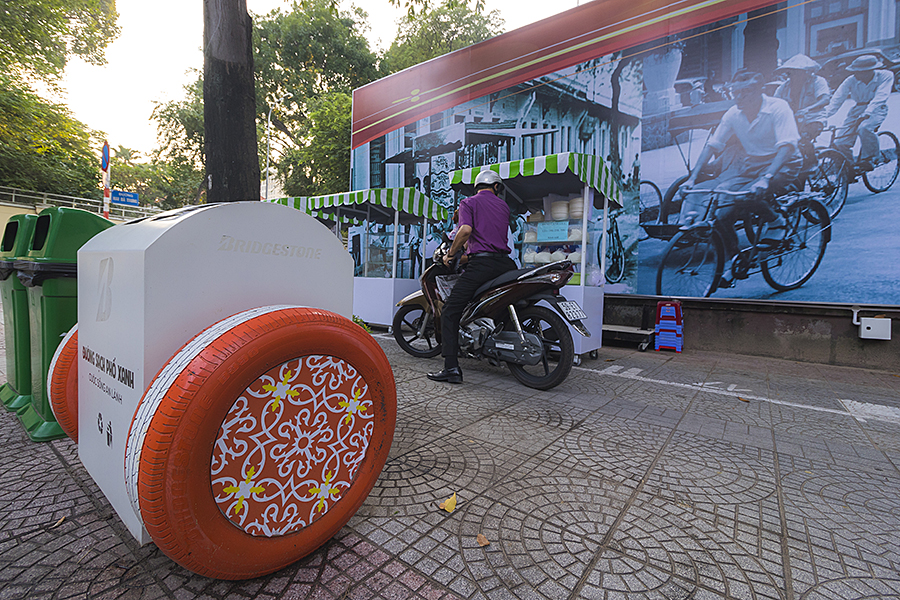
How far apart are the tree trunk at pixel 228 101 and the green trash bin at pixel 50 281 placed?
947mm

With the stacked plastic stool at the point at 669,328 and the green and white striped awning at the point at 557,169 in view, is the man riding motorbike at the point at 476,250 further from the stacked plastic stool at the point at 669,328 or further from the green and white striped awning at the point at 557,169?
the stacked plastic stool at the point at 669,328

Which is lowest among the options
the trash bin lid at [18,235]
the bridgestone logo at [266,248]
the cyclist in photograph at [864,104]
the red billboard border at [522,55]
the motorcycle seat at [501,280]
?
the motorcycle seat at [501,280]

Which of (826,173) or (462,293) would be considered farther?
(826,173)

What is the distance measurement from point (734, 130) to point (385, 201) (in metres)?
6.21

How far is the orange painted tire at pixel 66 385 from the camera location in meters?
2.13

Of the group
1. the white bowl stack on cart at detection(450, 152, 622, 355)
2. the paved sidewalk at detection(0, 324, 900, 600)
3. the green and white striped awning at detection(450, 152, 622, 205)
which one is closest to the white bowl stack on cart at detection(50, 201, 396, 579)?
the paved sidewalk at detection(0, 324, 900, 600)

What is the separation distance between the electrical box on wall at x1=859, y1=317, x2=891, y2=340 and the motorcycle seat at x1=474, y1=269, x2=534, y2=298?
560 cm

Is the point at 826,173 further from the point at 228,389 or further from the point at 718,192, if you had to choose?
the point at 228,389

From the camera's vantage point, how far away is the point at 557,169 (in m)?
5.21

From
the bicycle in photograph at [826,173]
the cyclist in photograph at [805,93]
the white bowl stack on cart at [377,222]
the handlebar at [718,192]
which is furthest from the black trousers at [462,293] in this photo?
the cyclist in photograph at [805,93]

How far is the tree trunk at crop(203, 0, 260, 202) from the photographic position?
3115 mm

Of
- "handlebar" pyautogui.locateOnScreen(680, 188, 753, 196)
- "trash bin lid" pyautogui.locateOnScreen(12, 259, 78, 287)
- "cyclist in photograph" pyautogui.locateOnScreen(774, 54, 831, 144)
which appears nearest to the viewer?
"trash bin lid" pyautogui.locateOnScreen(12, 259, 78, 287)

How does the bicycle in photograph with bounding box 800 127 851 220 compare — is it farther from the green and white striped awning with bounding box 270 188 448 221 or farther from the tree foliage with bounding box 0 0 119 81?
the tree foliage with bounding box 0 0 119 81

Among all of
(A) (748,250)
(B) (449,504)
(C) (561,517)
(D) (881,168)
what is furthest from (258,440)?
(D) (881,168)
